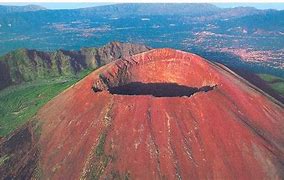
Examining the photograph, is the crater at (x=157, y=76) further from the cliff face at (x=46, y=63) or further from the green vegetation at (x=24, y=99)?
the cliff face at (x=46, y=63)

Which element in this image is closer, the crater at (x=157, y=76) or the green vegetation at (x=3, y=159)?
the green vegetation at (x=3, y=159)

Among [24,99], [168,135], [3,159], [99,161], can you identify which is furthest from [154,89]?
[24,99]

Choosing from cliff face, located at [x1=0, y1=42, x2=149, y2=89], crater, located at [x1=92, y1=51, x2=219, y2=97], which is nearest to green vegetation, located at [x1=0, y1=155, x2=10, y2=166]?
crater, located at [x1=92, y1=51, x2=219, y2=97]

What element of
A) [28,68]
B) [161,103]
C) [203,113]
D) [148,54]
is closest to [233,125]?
[203,113]

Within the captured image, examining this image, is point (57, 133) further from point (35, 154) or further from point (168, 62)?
point (168, 62)

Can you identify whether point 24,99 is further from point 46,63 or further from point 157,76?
point 157,76

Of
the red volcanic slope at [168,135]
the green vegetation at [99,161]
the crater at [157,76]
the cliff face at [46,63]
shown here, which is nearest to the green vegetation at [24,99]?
the cliff face at [46,63]
